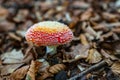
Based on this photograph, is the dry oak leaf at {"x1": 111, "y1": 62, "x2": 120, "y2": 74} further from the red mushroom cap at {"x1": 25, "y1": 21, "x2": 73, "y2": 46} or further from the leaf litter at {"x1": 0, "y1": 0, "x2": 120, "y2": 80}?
the red mushroom cap at {"x1": 25, "y1": 21, "x2": 73, "y2": 46}

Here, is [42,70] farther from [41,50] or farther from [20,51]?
[20,51]

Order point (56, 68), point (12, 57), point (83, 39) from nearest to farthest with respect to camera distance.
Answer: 1. point (56, 68)
2. point (12, 57)
3. point (83, 39)

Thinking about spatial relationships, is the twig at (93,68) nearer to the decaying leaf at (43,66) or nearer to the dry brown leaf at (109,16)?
the decaying leaf at (43,66)

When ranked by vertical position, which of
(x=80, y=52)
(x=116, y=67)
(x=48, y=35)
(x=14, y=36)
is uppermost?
(x=48, y=35)

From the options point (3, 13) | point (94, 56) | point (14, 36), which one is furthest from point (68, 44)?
point (3, 13)

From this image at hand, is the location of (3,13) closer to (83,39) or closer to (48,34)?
(83,39)

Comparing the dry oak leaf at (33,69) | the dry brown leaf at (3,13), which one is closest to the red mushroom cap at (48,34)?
the dry oak leaf at (33,69)
